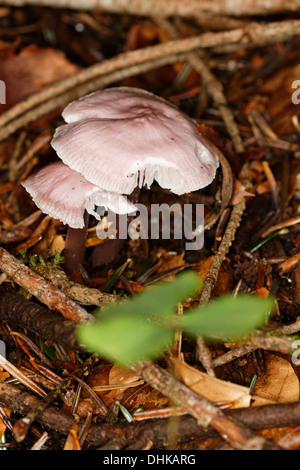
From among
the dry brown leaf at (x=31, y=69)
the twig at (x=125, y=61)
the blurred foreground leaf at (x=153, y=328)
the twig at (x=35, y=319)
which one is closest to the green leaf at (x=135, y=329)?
the blurred foreground leaf at (x=153, y=328)

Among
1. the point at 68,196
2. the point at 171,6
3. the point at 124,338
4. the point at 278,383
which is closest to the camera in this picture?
the point at 124,338

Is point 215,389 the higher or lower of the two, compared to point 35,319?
lower

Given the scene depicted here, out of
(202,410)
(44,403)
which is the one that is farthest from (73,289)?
(202,410)

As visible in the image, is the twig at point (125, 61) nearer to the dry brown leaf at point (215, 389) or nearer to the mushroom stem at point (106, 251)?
the mushroom stem at point (106, 251)

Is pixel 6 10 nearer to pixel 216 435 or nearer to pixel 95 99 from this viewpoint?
pixel 95 99

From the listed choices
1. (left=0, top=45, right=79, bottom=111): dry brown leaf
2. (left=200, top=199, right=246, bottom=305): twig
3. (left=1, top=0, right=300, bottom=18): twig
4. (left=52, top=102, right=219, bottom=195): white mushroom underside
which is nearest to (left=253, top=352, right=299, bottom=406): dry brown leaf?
(left=200, top=199, right=246, bottom=305): twig

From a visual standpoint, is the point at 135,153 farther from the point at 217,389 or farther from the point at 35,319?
the point at 217,389

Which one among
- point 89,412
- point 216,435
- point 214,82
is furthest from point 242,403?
point 214,82

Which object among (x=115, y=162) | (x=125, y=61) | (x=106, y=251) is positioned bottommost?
(x=106, y=251)
